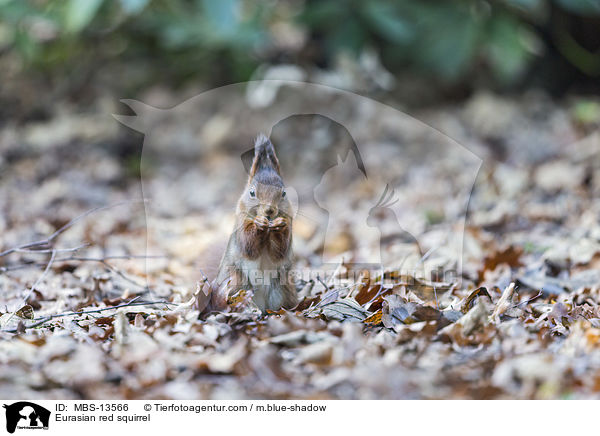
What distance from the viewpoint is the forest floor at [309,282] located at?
69.3 inches

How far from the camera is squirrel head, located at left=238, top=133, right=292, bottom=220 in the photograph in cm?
215

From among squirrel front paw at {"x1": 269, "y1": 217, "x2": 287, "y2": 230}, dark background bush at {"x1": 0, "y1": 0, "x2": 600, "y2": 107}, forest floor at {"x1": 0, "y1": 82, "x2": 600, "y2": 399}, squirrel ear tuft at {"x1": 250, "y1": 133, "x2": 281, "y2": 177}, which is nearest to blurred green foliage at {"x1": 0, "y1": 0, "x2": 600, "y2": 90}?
dark background bush at {"x1": 0, "y1": 0, "x2": 600, "y2": 107}

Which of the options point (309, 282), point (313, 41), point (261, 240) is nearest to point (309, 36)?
point (313, 41)

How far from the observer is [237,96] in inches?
234

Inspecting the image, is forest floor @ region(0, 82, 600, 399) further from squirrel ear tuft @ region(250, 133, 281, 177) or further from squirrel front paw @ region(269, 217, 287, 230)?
squirrel ear tuft @ region(250, 133, 281, 177)

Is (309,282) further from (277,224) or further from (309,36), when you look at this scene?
(309,36)

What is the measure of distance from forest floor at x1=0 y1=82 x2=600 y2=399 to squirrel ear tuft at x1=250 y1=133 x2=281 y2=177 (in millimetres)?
503

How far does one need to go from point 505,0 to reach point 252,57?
2121 mm

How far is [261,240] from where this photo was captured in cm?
218

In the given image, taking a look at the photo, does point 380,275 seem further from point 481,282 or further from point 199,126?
point 199,126

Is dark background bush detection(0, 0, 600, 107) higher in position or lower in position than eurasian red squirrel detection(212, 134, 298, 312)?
higher
